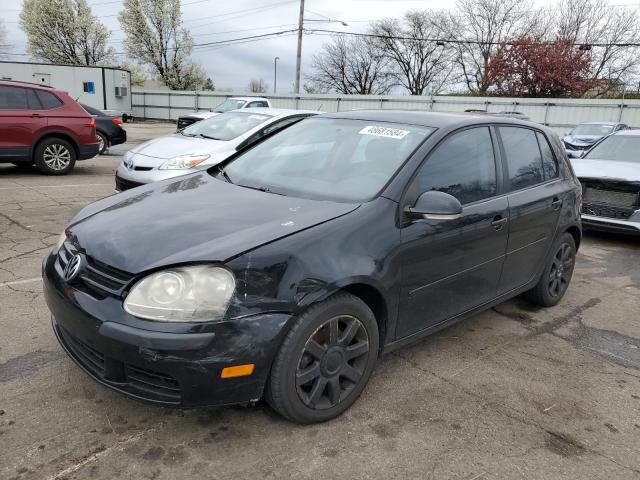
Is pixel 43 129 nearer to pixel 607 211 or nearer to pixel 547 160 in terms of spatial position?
pixel 547 160

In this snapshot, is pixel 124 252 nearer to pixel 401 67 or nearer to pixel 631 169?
pixel 631 169

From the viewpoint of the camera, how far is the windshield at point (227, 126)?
8258 mm

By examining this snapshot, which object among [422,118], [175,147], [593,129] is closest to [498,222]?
[422,118]

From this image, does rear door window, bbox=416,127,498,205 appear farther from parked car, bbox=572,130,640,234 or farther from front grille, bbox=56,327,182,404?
parked car, bbox=572,130,640,234

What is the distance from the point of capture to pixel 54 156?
10.2 meters

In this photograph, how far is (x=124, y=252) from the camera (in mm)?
2543

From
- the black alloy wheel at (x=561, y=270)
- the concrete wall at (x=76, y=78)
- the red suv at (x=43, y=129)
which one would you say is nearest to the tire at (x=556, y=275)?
the black alloy wheel at (x=561, y=270)

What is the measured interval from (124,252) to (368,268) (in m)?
1.19

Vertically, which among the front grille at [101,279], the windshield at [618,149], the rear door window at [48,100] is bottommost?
the front grille at [101,279]

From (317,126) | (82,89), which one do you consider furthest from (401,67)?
(317,126)

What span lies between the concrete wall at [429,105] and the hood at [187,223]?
14.2 m

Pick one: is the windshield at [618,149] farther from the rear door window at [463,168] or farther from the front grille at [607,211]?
the rear door window at [463,168]

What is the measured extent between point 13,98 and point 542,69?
34347mm

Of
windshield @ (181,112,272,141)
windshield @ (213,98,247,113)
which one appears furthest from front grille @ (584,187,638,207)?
windshield @ (213,98,247,113)
